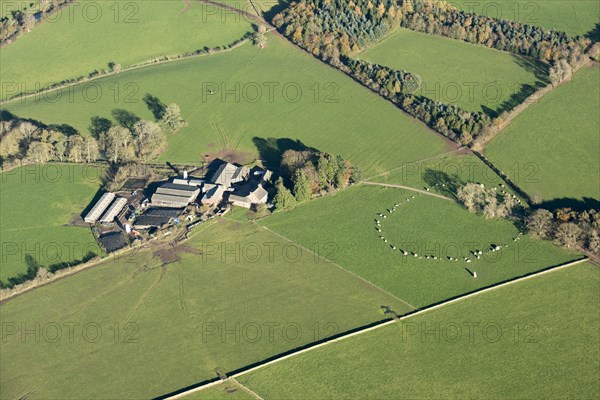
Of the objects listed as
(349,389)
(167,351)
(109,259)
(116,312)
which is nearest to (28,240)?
(109,259)

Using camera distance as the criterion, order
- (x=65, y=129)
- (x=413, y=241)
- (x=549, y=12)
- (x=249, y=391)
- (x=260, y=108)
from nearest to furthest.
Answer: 1. (x=249, y=391)
2. (x=413, y=241)
3. (x=65, y=129)
4. (x=260, y=108)
5. (x=549, y=12)

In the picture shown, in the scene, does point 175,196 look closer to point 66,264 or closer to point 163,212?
point 163,212

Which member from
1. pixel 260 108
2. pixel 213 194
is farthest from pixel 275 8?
pixel 213 194

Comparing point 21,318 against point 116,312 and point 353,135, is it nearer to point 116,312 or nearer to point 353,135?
point 116,312

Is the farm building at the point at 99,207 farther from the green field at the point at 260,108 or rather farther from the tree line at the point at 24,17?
the tree line at the point at 24,17

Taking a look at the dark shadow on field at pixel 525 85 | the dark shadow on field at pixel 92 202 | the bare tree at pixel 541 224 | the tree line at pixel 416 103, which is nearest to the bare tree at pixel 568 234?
the bare tree at pixel 541 224
